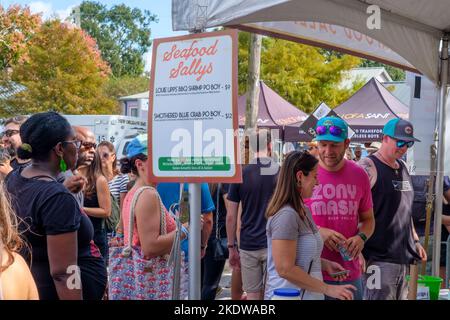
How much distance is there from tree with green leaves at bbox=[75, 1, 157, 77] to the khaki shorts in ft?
269

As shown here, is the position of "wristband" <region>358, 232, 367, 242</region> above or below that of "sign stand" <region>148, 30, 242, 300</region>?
below

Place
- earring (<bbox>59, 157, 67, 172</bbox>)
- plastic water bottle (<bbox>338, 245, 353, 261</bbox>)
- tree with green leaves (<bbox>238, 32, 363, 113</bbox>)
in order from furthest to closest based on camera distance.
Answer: tree with green leaves (<bbox>238, 32, 363, 113</bbox>)
plastic water bottle (<bbox>338, 245, 353, 261</bbox>)
earring (<bbox>59, 157, 67, 172</bbox>)

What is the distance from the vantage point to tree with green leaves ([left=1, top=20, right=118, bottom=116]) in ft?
103

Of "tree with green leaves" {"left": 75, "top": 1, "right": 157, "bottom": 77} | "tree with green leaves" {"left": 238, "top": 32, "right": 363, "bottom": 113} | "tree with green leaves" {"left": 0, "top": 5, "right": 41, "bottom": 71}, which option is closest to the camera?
"tree with green leaves" {"left": 0, "top": 5, "right": 41, "bottom": 71}

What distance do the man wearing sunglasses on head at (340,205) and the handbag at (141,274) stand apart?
101 cm

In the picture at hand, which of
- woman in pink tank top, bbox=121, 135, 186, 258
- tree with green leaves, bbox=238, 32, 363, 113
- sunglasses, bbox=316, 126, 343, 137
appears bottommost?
woman in pink tank top, bbox=121, 135, 186, 258

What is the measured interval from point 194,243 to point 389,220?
227 cm

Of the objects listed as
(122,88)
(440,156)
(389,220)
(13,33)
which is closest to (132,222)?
(389,220)

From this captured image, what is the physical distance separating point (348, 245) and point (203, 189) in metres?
1.56

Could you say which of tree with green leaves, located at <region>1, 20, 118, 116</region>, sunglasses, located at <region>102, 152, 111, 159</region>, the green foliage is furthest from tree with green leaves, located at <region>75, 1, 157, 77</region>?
sunglasses, located at <region>102, 152, 111, 159</region>

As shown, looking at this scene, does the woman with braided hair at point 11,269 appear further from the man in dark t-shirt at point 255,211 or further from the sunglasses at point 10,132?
the man in dark t-shirt at point 255,211

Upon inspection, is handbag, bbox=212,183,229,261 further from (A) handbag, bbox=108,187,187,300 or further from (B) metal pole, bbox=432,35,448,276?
(A) handbag, bbox=108,187,187,300

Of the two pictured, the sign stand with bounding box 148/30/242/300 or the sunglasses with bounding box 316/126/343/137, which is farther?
the sunglasses with bounding box 316/126/343/137

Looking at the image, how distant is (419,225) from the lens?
21.7 ft
